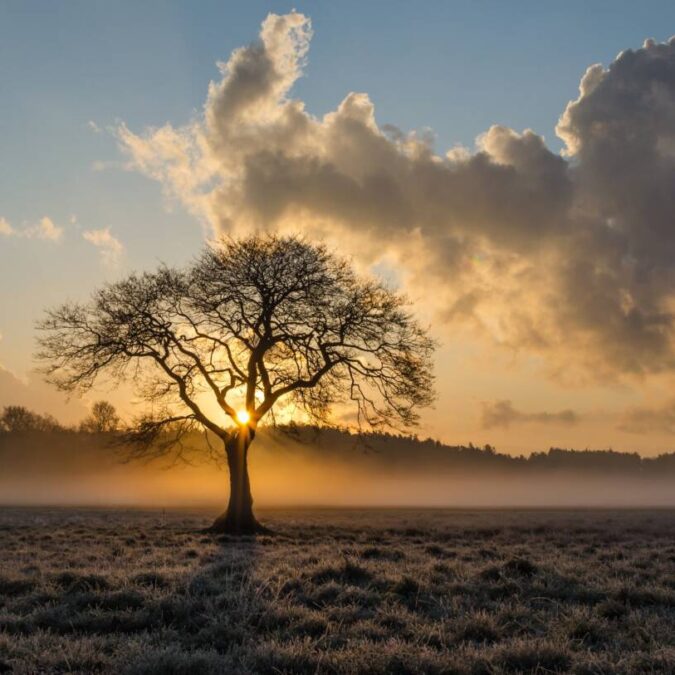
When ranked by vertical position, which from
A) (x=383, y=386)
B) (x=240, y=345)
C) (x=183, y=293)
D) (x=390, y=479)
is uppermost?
(x=183, y=293)

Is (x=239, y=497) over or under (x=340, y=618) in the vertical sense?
under

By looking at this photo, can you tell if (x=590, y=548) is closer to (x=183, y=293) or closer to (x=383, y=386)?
(x=383, y=386)

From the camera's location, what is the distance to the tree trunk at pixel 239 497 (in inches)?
1172

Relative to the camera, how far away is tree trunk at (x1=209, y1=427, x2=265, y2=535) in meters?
29.8

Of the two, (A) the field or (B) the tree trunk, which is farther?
(B) the tree trunk

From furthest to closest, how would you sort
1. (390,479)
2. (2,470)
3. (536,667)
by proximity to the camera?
(390,479)
(2,470)
(536,667)

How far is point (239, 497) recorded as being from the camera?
30969 mm

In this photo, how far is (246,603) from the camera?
28.7 feet

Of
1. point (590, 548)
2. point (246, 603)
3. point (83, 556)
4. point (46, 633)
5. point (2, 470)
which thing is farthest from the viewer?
point (2, 470)

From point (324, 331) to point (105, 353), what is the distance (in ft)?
36.0

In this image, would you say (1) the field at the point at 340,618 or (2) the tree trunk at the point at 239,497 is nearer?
(1) the field at the point at 340,618

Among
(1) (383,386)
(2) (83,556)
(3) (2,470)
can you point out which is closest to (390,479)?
(3) (2,470)

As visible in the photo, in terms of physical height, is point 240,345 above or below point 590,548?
above

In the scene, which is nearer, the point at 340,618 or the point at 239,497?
the point at 340,618
